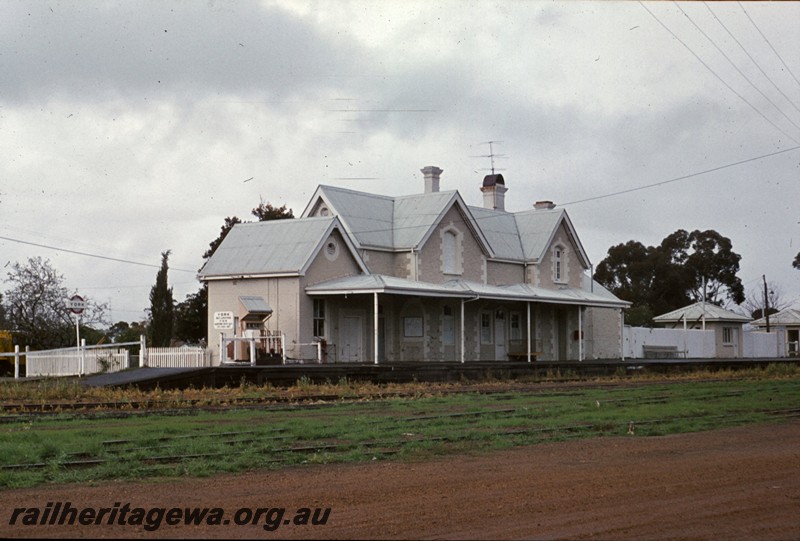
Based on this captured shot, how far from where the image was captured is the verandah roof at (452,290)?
3596 cm

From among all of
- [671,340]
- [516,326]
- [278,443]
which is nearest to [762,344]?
[671,340]

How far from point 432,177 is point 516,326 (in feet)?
24.5

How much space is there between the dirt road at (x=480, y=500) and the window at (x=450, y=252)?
27549mm

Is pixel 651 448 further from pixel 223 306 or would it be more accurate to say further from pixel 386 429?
pixel 223 306

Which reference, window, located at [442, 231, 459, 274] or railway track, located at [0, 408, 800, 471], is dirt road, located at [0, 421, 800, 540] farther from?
window, located at [442, 231, 459, 274]

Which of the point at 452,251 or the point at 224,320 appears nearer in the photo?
the point at 224,320

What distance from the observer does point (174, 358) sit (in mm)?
34812

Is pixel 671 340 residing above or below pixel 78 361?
above

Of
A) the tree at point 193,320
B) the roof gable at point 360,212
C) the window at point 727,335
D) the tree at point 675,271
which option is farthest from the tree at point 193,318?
the tree at point 675,271

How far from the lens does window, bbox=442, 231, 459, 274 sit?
141 feet

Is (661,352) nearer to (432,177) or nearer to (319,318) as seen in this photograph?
(432,177)

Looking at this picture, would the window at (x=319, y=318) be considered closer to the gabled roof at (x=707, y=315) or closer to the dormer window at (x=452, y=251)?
the dormer window at (x=452, y=251)

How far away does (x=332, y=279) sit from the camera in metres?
38.1

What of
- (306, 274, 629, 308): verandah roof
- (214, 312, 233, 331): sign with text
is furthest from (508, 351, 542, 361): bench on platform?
(214, 312, 233, 331): sign with text
